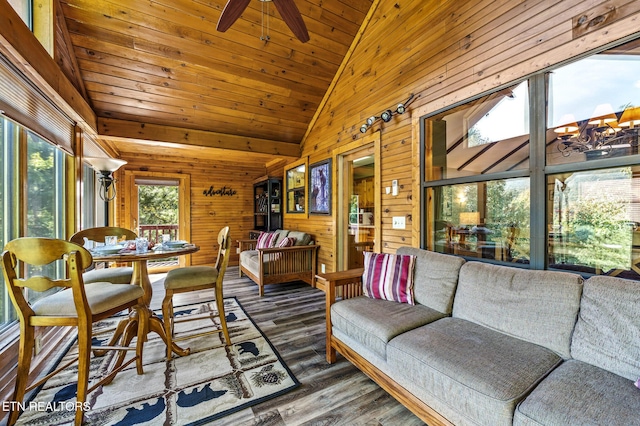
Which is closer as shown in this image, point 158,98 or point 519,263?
point 519,263

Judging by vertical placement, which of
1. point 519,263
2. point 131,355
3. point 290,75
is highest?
point 290,75

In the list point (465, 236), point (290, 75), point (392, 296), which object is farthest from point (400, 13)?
point (392, 296)

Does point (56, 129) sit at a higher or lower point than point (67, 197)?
higher

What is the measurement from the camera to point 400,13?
9.30 feet

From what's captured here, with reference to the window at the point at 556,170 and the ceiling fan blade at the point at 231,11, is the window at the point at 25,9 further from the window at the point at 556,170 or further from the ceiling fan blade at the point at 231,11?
the window at the point at 556,170

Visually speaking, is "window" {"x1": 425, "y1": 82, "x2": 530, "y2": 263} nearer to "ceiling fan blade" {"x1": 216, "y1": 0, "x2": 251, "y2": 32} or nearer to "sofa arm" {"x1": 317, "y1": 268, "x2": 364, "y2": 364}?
"sofa arm" {"x1": 317, "y1": 268, "x2": 364, "y2": 364}

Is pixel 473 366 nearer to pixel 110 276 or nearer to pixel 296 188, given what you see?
pixel 110 276

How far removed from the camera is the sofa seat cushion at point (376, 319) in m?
1.62

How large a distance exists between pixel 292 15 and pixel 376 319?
238cm

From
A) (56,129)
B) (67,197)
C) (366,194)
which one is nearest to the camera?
(56,129)

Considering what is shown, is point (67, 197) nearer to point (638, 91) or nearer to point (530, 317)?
point (530, 317)

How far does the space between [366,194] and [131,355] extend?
10.1ft

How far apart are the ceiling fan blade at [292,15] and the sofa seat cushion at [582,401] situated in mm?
2695

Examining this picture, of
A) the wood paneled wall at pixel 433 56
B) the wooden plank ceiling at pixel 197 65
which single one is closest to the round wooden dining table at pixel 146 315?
the wooden plank ceiling at pixel 197 65
